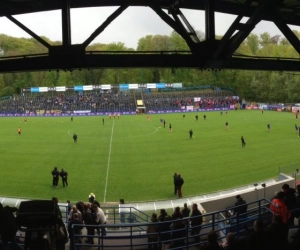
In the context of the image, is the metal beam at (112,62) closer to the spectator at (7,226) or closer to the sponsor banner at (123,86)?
the spectator at (7,226)

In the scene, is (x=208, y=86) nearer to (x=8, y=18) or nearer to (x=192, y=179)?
(x=192, y=179)

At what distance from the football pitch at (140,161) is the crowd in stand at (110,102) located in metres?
37.8

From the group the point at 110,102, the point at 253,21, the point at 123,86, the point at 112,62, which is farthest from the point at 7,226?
the point at 123,86

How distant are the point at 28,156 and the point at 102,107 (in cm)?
5164

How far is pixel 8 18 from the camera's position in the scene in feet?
19.5

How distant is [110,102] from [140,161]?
57335mm

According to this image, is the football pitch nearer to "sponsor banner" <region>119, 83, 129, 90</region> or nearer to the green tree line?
the green tree line

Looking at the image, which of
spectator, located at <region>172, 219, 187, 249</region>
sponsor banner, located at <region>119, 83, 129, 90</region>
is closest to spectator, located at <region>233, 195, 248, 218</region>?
spectator, located at <region>172, 219, 187, 249</region>

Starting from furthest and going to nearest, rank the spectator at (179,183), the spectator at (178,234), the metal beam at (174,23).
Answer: the spectator at (179,183)
the spectator at (178,234)
the metal beam at (174,23)

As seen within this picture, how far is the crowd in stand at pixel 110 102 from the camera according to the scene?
267ft

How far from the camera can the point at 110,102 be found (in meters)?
83.8

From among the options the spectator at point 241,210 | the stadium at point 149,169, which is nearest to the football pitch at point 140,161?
the stadium at point 149,169

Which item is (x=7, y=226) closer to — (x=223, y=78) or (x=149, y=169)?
(x=149, y=169)

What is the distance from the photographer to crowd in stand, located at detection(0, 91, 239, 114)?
267ft
